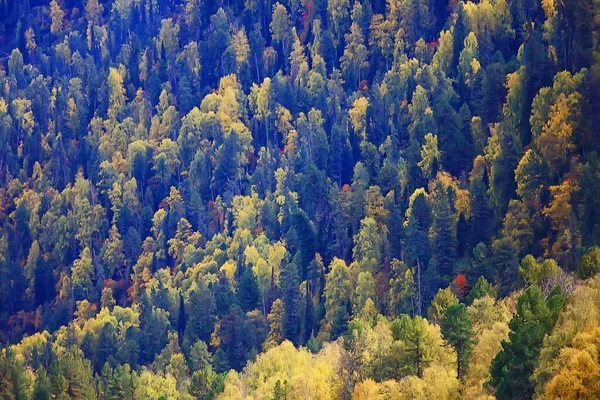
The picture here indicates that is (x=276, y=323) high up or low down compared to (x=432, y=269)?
up

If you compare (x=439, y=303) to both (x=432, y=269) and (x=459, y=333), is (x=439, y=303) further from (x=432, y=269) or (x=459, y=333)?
(x=459, y=333)

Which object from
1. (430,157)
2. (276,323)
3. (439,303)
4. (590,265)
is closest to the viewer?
(590,265)

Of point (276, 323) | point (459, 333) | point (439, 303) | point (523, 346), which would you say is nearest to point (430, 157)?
point (276, 323)

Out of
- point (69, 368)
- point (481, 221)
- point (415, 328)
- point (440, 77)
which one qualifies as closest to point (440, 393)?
point (415, 328)

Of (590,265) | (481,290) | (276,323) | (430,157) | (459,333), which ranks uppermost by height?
(430,157)

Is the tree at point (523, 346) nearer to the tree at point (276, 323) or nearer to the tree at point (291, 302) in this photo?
the tree at point (291, 302)

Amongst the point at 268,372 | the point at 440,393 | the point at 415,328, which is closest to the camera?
the point at 440,393

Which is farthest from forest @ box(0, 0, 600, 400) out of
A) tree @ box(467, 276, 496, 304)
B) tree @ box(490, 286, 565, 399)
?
tree @ box(467, 276, 496, 304)

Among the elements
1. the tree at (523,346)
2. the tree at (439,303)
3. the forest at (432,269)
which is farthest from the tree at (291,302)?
the tree at (523,346)

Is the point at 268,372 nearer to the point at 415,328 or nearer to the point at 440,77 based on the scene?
the point at 415,328
